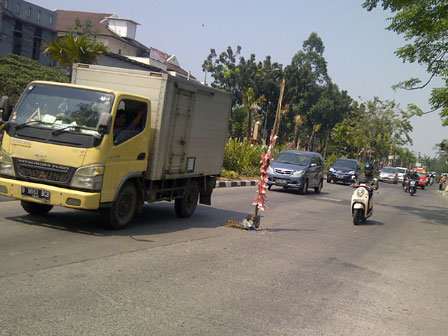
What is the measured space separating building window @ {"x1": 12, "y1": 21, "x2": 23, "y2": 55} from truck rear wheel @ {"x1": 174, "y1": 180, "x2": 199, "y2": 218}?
3034cm

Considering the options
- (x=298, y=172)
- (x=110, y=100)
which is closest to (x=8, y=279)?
(x=110, y=100)

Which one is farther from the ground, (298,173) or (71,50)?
(71,50)

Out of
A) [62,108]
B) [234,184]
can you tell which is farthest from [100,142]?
[234,184]

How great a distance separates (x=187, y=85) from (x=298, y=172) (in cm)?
1216

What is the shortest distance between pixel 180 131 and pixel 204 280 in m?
4.06

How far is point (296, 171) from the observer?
2083 centimetres

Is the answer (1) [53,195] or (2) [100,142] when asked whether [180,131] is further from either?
(1) [53,195]

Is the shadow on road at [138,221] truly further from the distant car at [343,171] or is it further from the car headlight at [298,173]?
the distant car at [343,171]

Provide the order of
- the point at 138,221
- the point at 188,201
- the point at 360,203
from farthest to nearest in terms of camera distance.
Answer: the point at 360,203
the point at 188,201
the point at 138,221

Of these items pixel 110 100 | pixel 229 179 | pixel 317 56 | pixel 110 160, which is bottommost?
pixel 229 179

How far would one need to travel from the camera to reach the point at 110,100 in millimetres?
7824

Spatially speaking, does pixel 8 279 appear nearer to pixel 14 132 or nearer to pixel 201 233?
pixel 14 132

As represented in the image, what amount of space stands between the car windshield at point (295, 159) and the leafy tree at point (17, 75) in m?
12.1

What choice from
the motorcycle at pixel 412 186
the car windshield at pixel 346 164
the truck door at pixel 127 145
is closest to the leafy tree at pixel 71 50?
the truck door at pixel 127 145
